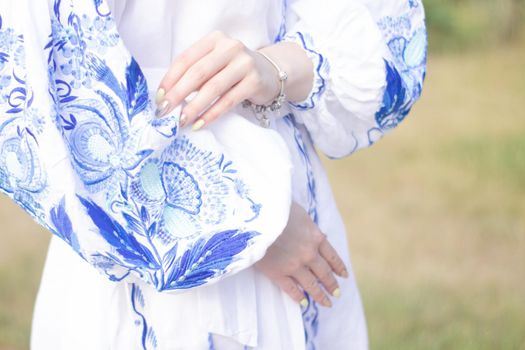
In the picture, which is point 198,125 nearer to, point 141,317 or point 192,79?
point 192,79

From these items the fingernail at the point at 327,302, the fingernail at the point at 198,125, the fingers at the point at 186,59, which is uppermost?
the fingers at the point at 186,59

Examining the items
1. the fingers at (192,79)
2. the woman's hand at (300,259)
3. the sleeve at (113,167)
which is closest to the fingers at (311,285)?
the woman's hand at (300,259)

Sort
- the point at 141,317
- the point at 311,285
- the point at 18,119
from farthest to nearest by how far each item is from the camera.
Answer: the point at 311,285 < the point at 141,317 < the point at 18,119

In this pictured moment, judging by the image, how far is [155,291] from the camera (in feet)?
3.02

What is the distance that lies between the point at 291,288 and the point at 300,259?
0.12 feet

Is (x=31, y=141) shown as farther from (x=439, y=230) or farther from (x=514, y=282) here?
(x=439, y=230)

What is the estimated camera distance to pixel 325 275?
1.06 meters

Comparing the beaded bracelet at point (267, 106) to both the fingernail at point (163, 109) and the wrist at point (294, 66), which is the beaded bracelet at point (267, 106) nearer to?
the wrist at point (294, 66)

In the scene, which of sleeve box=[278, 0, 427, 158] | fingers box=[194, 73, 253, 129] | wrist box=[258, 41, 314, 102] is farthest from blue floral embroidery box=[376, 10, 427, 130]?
fingers box=[194, 73, 253, 129]

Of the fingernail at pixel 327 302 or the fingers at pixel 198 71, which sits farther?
Result: the fingernail at pixel 327 302

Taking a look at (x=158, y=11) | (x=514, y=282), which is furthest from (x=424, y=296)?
(x=158, y=11)

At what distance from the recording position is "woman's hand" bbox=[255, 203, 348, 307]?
1000 millimetres

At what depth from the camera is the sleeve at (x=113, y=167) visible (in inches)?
32.6

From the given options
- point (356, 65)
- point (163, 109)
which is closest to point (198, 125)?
point (163, 109)
